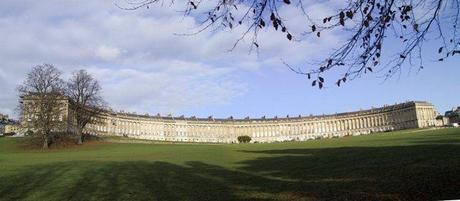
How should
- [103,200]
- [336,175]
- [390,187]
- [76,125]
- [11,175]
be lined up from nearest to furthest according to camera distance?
[390,187] < [103,200] < [336,175] < [11,175] < [76,125]

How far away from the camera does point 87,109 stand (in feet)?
316

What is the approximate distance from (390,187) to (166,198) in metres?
7.12

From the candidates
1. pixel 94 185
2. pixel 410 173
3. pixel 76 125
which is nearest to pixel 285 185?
pixel 410 173

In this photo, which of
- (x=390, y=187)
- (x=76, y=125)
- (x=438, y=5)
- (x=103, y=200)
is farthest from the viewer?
(x=76, y=125)

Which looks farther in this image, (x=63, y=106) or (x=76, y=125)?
(x=76, y=125)

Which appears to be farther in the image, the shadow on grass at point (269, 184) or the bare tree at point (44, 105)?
the bare tree at point (44, 105)

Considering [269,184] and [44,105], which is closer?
[269,184]

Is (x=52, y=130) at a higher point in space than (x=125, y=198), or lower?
higher

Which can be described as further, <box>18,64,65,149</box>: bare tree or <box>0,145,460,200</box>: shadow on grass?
<box>18,64,65,149</box>: bare tree

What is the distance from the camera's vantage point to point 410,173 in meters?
17.3

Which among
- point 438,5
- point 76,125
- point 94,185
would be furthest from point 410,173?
point 76,125

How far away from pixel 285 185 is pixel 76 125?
83.4 m

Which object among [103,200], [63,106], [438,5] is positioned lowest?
[103,200]

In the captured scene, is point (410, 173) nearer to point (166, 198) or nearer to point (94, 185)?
point (166, 198)
